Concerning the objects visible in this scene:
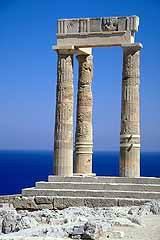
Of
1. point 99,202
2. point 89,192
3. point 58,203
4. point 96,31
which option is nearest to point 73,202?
point 58,203

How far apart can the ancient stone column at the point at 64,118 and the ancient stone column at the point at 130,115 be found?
2712mm

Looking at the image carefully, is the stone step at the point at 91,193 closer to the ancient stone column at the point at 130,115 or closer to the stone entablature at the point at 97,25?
the ancient stone column at the point at 130,115

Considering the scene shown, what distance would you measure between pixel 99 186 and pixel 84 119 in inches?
227

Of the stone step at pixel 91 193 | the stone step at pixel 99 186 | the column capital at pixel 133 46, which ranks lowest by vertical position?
the stone step at pixel 91 193

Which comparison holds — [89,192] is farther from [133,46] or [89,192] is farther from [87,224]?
[87,224]

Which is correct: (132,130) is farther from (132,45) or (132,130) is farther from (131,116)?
(132,45)

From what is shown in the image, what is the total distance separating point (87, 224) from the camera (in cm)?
1828

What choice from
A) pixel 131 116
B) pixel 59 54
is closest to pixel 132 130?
pixel 131 116

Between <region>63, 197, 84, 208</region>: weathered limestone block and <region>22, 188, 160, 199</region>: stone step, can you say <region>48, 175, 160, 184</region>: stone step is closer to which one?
<region>22, 188, 160, 199</region>: stone step

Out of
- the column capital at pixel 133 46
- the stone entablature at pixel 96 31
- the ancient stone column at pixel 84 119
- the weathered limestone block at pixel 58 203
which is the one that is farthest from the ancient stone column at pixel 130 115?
the weathered limestone block at pixel 58 203

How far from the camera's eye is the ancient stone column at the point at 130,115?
29750 millimetres

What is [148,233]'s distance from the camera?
1912cm

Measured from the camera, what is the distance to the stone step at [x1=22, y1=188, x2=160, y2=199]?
27.0 m

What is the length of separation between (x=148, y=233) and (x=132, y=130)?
11.1 metres
